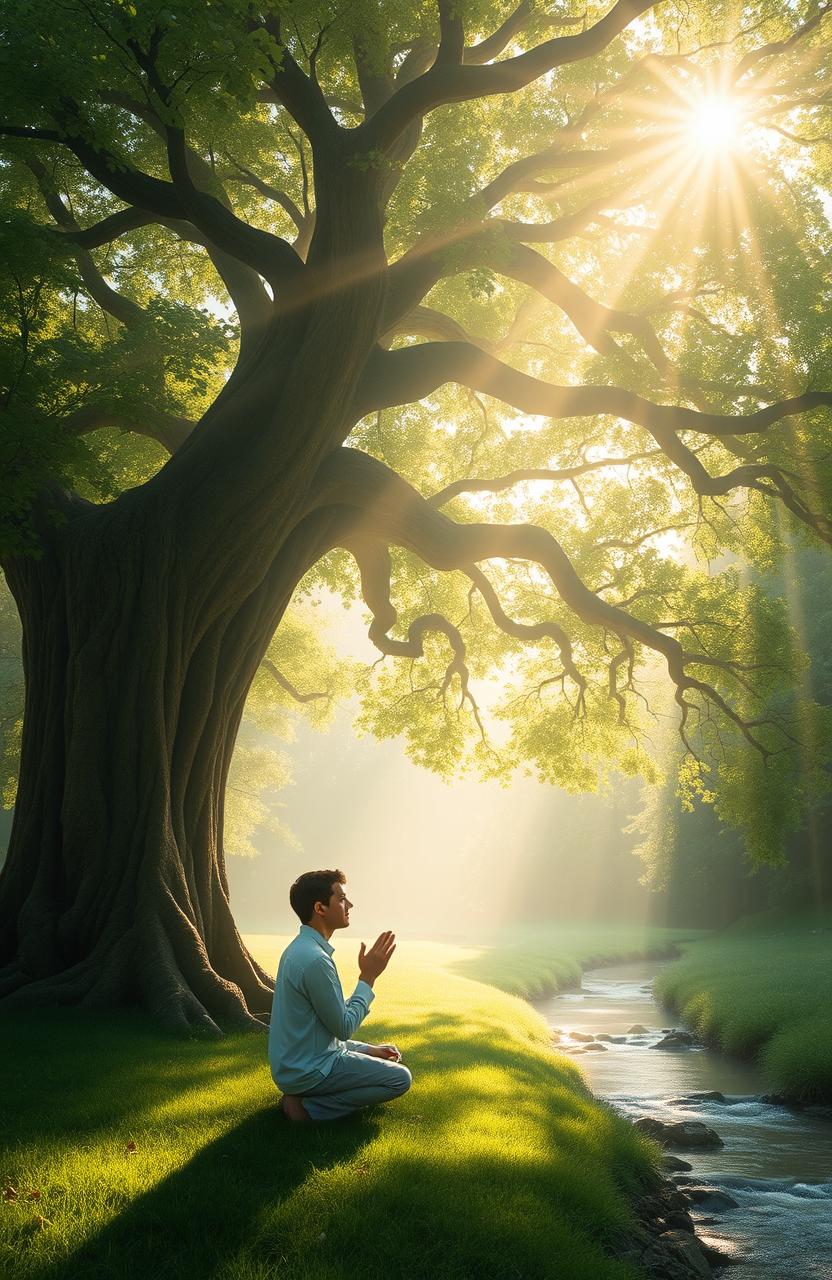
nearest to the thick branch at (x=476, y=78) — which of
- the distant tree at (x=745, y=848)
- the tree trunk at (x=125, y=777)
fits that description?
the tree trunk at (x=125, y=777)

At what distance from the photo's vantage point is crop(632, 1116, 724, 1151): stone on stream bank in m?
10.9

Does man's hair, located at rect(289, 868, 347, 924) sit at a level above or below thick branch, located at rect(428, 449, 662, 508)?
below

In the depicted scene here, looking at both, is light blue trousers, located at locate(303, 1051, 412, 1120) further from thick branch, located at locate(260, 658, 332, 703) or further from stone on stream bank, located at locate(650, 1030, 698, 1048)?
thick branch, located at locate(260, 658, 332, 703)

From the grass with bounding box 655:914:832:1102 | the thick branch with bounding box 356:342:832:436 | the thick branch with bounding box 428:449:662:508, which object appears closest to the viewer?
the thick branch with bounding box 356:342:832:436

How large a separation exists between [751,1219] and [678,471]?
14.8 metres

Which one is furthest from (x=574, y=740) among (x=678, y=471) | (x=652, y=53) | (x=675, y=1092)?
(x=652, y=53)

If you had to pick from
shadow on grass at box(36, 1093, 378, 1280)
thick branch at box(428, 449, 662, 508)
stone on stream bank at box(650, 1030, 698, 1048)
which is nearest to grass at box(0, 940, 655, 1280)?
shadow on grass at box(36, 1093, 378, 1280)

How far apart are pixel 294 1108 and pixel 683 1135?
7.01 metres

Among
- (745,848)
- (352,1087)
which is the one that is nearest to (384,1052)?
(352,1087)

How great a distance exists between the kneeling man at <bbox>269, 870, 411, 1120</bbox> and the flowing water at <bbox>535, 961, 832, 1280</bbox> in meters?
3.30

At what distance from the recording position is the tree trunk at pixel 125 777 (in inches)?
404

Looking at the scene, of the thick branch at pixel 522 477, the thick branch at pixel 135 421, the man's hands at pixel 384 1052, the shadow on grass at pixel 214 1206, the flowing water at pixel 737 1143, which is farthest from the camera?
the thick branch at pixel 522 477

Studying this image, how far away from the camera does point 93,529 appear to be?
1205cm

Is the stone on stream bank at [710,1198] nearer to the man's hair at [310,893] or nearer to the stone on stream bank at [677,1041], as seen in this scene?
the man's hair at [310,893]
